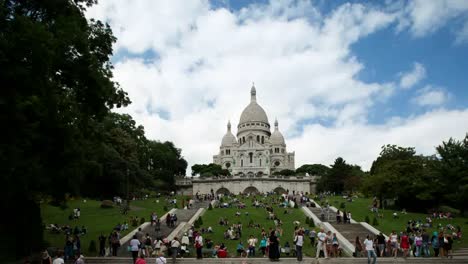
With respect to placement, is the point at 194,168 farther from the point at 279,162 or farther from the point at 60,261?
the point at 60,261

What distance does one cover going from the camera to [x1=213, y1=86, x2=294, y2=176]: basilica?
10031 cm

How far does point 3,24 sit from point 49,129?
13.1 feet

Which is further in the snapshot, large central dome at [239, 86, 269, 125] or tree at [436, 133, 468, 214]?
large central dome at [239, 86, 269, 125]

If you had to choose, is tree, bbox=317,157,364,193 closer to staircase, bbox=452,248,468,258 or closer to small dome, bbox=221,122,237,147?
staircase, bbox=452,248,468,258

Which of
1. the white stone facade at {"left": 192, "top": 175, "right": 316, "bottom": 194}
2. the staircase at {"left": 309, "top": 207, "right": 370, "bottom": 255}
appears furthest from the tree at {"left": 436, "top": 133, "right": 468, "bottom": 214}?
the white stone facade at {"left": 192, "top": 175, "right": 316, "bottom": 194}

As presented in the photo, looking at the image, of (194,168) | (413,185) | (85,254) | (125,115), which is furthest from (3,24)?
(194,168)

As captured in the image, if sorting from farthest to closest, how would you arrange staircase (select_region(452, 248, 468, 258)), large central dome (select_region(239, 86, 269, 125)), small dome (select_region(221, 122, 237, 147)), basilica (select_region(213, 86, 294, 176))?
large central dome (select_region(239, 86, 269, 125)) < small dome (select_region(221, 122, 237, 147)) < basilica (select_region(213, 86, 294, 176)) < staircase (select_region(452, 248, 468, 258))

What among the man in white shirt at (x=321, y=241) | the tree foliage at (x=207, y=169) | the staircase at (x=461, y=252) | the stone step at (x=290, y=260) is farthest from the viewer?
the tree foliage at (x=207, y=169)

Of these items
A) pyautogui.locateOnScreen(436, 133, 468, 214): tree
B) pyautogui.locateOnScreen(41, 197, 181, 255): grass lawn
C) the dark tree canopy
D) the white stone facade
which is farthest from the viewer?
the white stone facade

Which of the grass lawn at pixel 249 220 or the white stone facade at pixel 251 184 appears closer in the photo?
the grass lawn at pixel 249 220

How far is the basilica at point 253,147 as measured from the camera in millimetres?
100312

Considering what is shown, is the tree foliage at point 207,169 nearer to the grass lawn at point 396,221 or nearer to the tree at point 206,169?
the tree at point 206,169

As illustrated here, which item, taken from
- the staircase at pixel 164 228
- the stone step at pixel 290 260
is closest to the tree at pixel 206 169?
the staircase at pixel 164 228

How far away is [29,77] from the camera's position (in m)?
14.2
